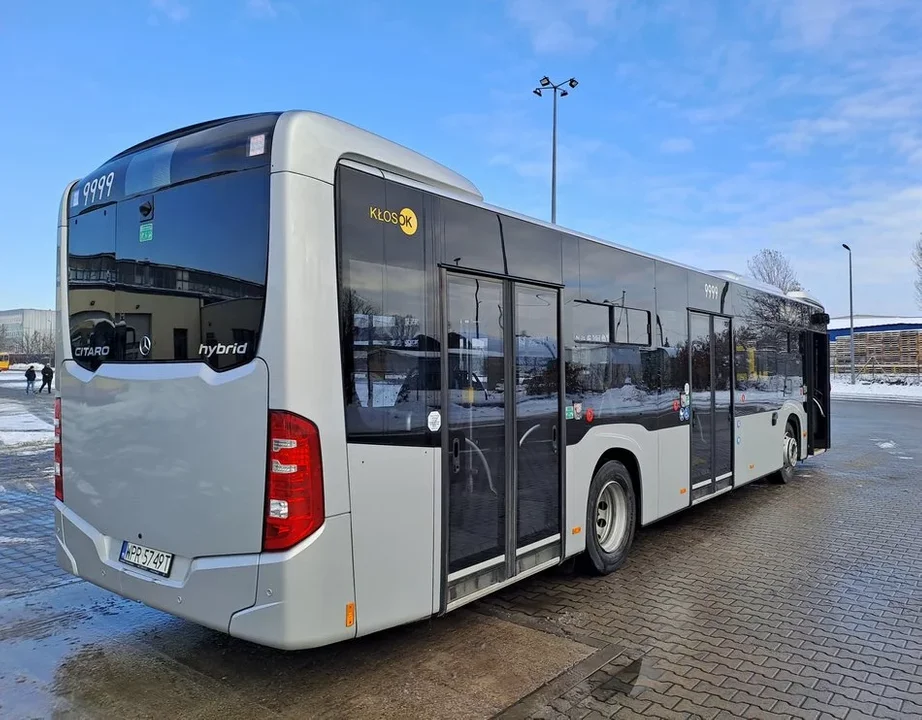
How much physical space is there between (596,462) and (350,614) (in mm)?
2936

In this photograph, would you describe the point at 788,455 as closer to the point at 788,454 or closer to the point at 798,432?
the point at 788,454

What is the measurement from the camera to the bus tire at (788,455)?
1059 centimetres

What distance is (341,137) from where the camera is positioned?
3.71 m

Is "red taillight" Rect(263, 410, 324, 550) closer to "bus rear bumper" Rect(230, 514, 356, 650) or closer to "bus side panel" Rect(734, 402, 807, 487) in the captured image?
"bus rear bumper" Rect(230, 514, 356, 650)

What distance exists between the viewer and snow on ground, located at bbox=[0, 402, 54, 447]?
1605 centimetres

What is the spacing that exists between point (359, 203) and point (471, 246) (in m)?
1.06

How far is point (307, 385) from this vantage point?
135 inches

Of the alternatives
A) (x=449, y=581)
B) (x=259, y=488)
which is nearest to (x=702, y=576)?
(x=449, y=581)

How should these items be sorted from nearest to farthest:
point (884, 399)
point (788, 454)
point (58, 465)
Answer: point (58, 465)
point (788, 454)
point (884, 399)

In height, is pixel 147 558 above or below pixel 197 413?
below

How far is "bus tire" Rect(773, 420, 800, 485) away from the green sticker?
9592mm

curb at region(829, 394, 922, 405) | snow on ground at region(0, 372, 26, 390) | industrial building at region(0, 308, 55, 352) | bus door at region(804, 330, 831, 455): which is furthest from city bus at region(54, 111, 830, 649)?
industrial building at region(0, 308, 55, 352)

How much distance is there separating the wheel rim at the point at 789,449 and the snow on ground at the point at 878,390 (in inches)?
991

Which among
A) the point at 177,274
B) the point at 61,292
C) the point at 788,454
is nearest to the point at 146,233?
the point at 177,274
